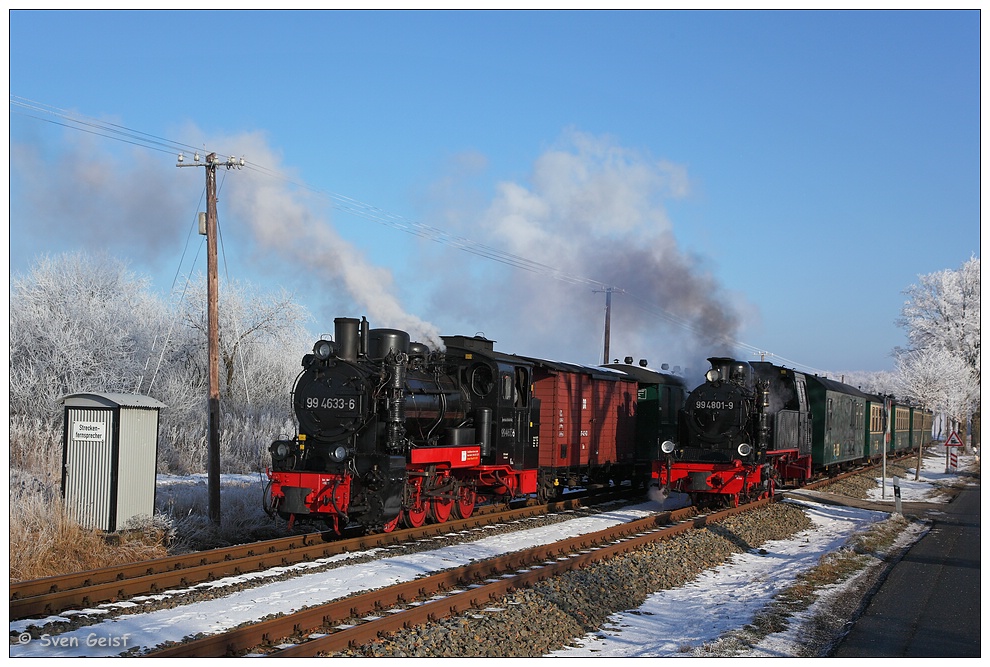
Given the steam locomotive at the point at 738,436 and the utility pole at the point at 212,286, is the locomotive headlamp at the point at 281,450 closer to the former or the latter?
the utility pole at the point at 212,286

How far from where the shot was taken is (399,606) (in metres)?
8.59

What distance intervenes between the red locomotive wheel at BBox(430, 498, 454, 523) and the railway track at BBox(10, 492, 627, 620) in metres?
0.30

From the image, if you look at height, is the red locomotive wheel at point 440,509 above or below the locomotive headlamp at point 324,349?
below

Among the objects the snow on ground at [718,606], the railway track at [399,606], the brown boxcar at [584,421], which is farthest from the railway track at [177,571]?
the snow on ground at [718,606]

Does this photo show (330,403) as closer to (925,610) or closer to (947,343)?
(925,610)

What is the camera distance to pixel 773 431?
1769 centimetres

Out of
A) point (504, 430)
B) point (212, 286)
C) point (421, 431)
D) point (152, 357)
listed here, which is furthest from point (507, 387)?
point (152, 357)

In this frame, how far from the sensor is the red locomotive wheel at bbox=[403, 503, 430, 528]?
44.6 feet

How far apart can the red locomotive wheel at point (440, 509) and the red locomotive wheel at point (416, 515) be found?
222 millimetres

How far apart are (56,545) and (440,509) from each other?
6.20 meters

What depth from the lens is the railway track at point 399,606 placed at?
679 centimetres

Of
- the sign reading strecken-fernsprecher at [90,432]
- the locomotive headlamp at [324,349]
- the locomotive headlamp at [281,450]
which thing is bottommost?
the locomotive headlamp at [281,450]

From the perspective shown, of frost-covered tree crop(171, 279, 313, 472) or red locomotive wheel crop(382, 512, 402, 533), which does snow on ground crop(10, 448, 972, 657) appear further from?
frost-covered tree crop(171, 279, 313, 472)

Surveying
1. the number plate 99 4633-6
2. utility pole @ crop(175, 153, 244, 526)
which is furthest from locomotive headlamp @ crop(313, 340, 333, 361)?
utility pole @ crop(175, 153, 244, 526)
